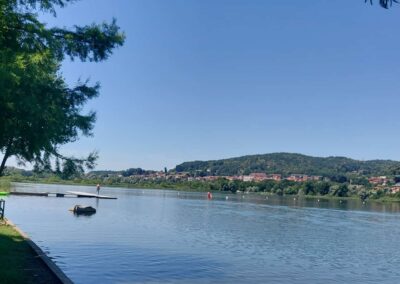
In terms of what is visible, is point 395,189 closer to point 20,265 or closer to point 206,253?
point 206,253

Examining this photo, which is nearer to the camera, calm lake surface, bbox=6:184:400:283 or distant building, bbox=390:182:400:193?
calm lake surface, bbox=6:184:400:283

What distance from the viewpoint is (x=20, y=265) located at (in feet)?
46.7

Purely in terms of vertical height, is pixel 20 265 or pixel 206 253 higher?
pixel 20 265

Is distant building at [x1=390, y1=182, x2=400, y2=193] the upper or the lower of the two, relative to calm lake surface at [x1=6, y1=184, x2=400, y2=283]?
upper

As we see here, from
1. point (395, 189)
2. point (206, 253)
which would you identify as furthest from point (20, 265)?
point (395, 189)

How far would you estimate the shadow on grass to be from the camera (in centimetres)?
1241

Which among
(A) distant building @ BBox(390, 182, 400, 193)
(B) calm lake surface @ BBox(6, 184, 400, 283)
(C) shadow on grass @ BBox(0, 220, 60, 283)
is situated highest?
(A) distant building @ BBox(390, 182, 400, 193)

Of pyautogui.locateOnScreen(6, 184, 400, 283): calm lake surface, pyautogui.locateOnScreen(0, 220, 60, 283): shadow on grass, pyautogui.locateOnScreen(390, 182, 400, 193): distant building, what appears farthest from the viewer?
pyautogui.locateOnScreen(390, 182, 400, 193): distant building

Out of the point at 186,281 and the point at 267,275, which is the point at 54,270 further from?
the point at 267,275

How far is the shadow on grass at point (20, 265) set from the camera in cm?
1241

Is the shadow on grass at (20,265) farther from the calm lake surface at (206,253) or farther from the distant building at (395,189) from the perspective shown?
the distant building at (395,189)

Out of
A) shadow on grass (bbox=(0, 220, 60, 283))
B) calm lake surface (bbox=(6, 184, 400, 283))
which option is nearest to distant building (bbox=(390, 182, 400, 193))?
calm lake surface (bbox=(6, 184, 400, 283))

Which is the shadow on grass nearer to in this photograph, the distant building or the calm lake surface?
the calm lake surface

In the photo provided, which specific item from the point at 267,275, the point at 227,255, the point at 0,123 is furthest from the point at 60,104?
the point at 227,255
